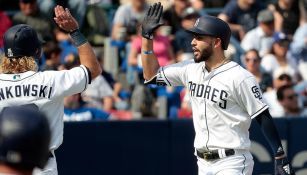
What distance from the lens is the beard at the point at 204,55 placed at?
6711mm

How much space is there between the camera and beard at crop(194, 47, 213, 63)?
671 centimetres

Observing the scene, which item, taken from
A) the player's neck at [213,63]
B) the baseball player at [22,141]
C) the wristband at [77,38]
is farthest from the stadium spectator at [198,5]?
the baseball player at [22,141]

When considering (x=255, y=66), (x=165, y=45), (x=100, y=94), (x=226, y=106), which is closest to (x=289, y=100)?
(x=255, y=66)

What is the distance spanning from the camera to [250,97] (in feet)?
21.6

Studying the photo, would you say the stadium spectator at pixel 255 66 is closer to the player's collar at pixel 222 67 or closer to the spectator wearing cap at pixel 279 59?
the spectator wearing cap at pixel 279 59

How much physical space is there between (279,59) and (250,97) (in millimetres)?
5243

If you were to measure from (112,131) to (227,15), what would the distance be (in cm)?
405

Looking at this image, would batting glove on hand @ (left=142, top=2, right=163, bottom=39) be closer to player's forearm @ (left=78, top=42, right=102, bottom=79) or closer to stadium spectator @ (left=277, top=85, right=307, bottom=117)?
player's forearm @ (left=78, top=42, right=102, bottom=79)

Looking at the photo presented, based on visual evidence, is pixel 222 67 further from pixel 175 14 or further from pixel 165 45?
pixel 175 14

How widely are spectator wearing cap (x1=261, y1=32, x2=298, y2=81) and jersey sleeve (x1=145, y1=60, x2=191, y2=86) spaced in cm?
460

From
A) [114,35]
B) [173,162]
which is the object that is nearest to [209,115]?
[173,162]

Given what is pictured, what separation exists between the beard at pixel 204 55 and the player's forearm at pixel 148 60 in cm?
53

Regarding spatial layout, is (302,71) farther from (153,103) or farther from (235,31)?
(153,103)

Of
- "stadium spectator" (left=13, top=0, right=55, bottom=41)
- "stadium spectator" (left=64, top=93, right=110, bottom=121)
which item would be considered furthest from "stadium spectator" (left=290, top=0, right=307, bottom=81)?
"stadium spectator" (left=64, top=93, right=110, bottom=121)
